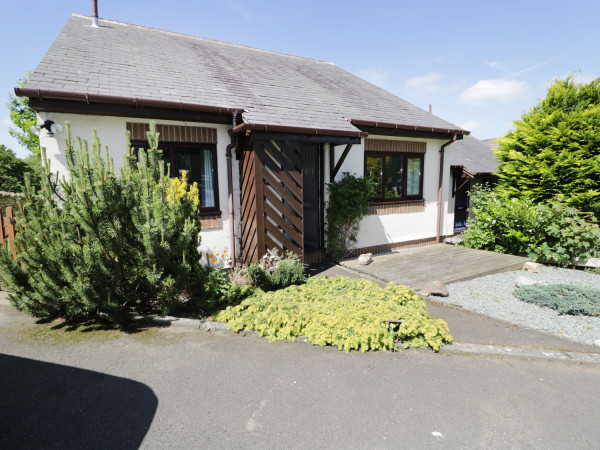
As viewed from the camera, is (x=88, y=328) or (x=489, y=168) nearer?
(x=88, y=328)

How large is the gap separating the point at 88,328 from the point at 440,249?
328 inches

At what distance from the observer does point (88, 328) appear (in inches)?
163

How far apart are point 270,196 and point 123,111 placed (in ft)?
9.30

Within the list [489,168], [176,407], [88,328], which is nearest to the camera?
[176,407]

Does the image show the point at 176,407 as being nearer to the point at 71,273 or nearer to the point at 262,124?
the point at 71,273

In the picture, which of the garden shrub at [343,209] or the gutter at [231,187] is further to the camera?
the garden shrub at [343,209]

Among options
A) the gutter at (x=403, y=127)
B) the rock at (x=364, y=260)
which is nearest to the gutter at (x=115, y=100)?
the gutter at (x=403, y=127)

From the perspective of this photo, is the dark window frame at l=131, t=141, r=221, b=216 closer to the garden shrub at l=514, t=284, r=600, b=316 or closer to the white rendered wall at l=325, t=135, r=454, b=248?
the white rendered wall at l=325, t=135, r=454, b=248

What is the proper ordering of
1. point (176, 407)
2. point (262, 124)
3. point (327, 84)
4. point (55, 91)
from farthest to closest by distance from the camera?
point (327, 84) < point (262, 124) < point (55, 91) < point (176, 407)

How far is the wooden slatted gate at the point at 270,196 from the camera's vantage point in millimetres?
5738

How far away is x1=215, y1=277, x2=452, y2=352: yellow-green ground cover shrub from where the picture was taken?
3.78m

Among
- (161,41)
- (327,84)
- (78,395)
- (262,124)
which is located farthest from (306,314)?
(161,41)

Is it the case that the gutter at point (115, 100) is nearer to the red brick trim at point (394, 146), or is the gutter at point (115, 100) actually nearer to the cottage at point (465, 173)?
the red brick trim at point (394, 146)

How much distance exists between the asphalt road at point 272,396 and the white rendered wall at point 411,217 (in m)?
4.97
